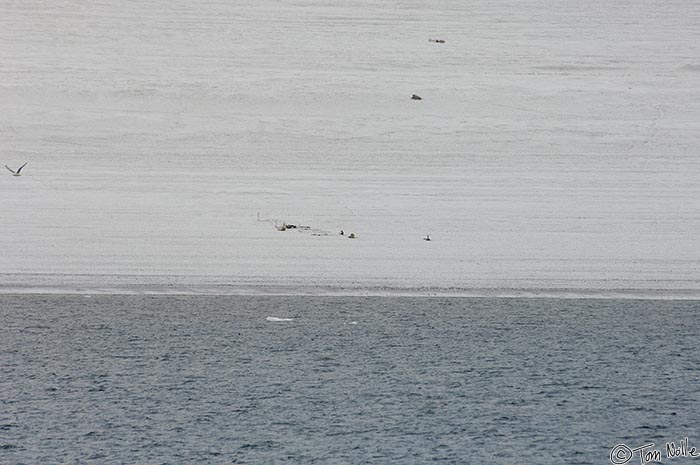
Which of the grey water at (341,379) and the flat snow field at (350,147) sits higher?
the flat snow field at (350,147)

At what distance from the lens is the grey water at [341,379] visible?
416cm

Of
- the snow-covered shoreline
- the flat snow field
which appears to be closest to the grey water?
the snow-covered shoreline

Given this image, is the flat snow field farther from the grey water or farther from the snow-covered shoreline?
the grey water

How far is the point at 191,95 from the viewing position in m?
15.2

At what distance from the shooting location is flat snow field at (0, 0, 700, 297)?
8.23 metres

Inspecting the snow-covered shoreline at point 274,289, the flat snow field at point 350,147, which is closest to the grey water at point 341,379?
the snow-covered shoreline at point 274,289

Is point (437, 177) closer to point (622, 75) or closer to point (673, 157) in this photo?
point (673, 157)

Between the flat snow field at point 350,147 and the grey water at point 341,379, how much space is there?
0.89 m

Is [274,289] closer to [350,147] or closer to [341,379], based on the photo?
[341,379]

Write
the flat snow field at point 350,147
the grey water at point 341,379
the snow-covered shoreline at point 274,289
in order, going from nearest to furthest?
the grey water at point 341,379
the snow-covered shoreline at point 274,289
the flat snow field at point 350,147

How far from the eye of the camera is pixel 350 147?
43.0 feet

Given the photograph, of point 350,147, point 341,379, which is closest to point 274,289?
point 341,379

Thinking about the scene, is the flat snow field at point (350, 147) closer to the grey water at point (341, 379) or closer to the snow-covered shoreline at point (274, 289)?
the snow-covered shoreline at point (274, 289)

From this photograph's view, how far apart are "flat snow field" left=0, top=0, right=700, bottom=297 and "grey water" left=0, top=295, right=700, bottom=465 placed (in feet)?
2.91
